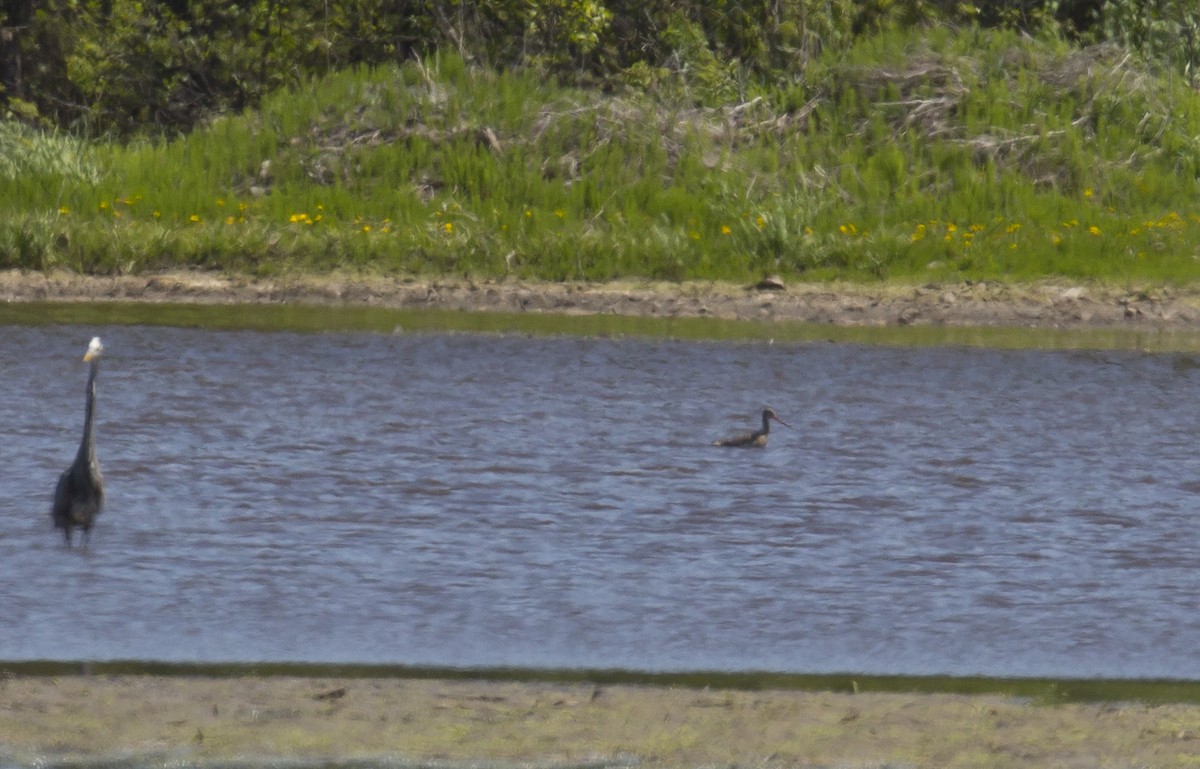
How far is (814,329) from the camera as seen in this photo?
54.5ft

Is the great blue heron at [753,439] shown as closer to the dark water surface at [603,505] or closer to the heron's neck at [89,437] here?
the dark water surface at [603,505]

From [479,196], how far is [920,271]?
389 cm

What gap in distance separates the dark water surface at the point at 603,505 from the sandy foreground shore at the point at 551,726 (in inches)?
20.5

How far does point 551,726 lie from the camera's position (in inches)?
246

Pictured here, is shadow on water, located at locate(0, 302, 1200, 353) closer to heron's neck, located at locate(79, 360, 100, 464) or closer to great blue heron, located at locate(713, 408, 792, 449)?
great blue heron, located at locate(713, 408, 792, 449)

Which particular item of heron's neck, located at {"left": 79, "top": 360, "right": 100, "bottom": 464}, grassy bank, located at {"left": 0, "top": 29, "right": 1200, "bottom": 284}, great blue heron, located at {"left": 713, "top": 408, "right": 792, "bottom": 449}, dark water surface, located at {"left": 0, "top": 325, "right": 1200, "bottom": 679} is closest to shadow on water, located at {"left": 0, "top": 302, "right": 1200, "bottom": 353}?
dark water surface, located at {"left": 0, "top": 325, "right": 1200, "bottom": 679}

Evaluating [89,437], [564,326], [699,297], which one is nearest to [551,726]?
[89,437]

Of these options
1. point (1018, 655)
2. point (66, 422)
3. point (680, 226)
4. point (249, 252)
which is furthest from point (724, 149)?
point (1018, 655)

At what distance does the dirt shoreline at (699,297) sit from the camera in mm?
16938

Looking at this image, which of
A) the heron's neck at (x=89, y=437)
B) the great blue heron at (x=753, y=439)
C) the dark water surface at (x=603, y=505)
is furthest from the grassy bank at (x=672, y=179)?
the heron's neck at (x=89, y=437)

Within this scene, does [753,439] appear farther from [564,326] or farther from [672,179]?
[672,179]

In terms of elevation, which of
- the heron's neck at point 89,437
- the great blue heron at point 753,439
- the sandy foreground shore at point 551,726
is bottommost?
the great blue heron at point 753,439

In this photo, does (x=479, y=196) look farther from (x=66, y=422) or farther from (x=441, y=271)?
(x=66, y=422)

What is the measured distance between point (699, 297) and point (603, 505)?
7.39m
